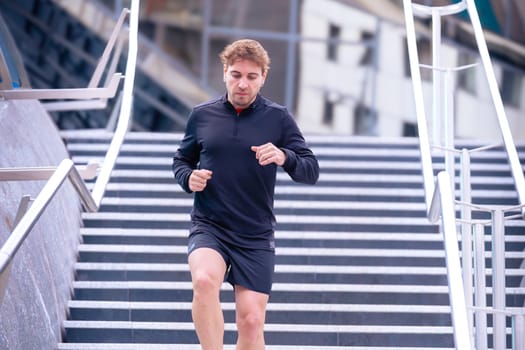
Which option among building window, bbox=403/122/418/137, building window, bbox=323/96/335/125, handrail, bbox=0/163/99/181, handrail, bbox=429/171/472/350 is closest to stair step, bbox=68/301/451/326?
handrail, bbox=0/163/99/181

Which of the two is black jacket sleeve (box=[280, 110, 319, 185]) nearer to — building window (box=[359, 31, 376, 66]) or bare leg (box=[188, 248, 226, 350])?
bare leg (box=[188, 248, 226, 350])

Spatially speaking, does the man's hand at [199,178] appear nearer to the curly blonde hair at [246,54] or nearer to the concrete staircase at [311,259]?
the curly blonde hair at [246,54]

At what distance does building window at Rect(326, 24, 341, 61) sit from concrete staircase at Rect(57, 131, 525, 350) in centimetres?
770

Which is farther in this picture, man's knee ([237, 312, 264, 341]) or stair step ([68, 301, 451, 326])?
stair step ([68, 301, 451, 326])

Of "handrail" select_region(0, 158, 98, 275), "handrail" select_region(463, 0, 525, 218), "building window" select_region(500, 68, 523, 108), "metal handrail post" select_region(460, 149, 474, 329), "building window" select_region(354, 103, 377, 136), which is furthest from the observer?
"building window" select_region(354, 103, 377, 136)

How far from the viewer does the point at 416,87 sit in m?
5.88

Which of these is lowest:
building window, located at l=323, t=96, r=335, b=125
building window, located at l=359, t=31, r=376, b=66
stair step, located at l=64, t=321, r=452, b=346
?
stair step, located at l=64, t=321, r=452, b=346

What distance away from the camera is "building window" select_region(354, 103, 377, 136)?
15.7 metres

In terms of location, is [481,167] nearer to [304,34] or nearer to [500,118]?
[500,118]

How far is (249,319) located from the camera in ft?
13.3

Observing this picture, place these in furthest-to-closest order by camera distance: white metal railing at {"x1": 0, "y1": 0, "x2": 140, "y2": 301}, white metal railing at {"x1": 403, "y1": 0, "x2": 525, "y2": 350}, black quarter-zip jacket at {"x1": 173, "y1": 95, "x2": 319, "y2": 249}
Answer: black quarter-zip jacket at {"x1": 173, "y1": 95, "x2": 319, "y2": 249} → white metal railing at {"x1": 403, "y1": 0, "x2": 525, "y2": 350} → white metal railing at {"x1": 0, "y1": 0, "x2": 140, "y2": 301}

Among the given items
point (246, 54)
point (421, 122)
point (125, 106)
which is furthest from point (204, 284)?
point (125, 106)

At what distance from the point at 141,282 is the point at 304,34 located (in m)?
10.0

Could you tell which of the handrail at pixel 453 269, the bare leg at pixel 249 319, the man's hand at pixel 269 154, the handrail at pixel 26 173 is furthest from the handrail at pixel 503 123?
the handrail at pixel 26 173
